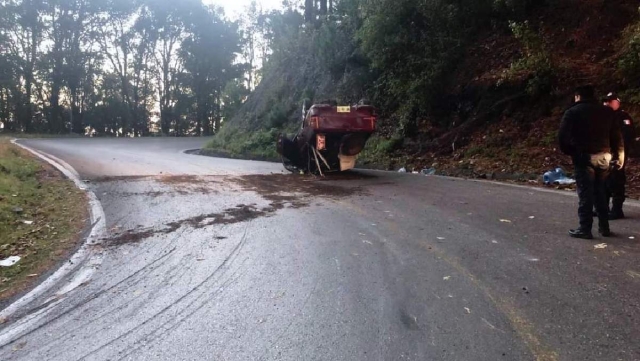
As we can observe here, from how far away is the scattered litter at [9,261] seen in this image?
554 cm

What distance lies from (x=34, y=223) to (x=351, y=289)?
5.72 metres

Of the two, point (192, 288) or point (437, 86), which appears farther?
point (437, 86)

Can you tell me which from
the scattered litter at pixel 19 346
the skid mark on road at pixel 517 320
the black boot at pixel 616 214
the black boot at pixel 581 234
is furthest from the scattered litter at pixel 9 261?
the black boot at pixel 616 214

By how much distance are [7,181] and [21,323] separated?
309 inches

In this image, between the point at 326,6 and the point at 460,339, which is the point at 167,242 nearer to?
the point at 460,339

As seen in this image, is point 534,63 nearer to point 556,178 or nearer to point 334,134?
point 556,178

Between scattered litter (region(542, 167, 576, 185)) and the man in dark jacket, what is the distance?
4406 millimetres

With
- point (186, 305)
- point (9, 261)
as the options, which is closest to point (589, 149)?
point (186, 305)

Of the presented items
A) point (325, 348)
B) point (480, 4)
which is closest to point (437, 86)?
point (480, 4)

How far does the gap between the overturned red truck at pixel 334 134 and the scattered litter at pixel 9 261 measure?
811cm

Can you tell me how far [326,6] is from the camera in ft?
107

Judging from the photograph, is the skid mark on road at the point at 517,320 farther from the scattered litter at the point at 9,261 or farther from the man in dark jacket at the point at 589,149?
the scattered litter at the point at 9,261

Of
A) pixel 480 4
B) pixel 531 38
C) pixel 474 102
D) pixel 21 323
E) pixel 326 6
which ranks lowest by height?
pixel 21 323

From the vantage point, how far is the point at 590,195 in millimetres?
5918
